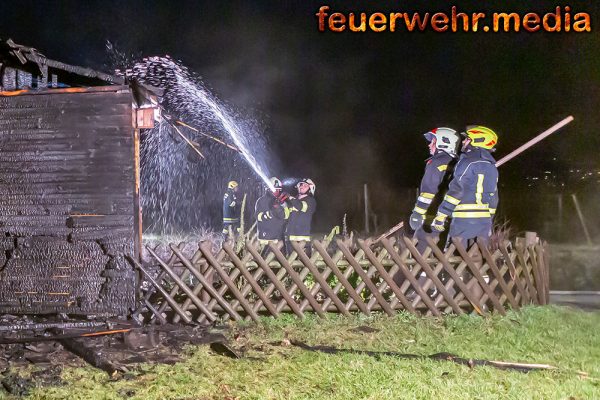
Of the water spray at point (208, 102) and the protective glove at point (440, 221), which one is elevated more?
the water spray at point (208, 102)

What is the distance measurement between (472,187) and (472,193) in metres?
0.09

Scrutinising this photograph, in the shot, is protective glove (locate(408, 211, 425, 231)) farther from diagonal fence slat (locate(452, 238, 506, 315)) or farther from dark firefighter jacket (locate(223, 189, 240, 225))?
dark firefighter jacket (locate(223, 189, 240, 225))

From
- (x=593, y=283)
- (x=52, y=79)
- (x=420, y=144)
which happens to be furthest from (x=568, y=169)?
(x=52, y=79)

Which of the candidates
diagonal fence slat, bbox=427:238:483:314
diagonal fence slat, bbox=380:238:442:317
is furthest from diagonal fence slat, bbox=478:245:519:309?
diagonal fence slat, bbox=380:238:442:317

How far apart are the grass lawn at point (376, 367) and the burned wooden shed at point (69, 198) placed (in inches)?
80.4

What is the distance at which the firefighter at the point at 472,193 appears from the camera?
286 inches

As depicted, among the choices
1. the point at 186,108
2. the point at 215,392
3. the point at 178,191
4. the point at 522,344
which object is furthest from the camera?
the point at 178,191

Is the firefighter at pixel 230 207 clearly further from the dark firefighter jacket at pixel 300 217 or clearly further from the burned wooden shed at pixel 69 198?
the burned wooden shed at pixel 69 198

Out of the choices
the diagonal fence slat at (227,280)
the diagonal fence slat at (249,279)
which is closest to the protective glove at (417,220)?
the diagonal fence slat at (249,279)

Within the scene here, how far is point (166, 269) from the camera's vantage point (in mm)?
6270

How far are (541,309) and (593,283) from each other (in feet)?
12.0

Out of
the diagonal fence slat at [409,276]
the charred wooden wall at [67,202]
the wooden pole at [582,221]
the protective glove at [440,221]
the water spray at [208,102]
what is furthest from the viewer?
the wooden pole at [582,221]

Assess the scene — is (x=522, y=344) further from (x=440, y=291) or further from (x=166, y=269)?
(x=166, y=269)

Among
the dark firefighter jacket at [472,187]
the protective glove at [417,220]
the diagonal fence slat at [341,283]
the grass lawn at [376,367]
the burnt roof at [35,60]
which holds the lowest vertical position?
the grass lawn at [376,367]
